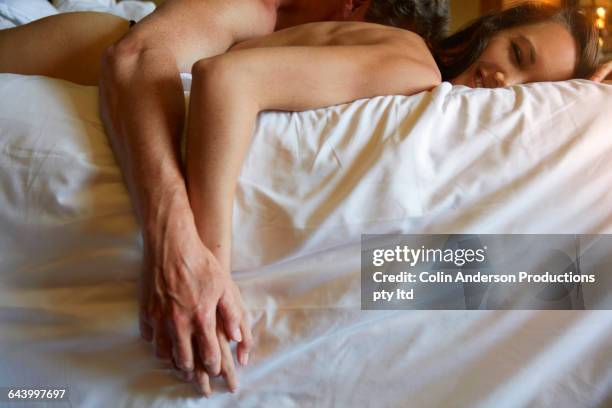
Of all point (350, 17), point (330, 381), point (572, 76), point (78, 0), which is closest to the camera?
point (330, 381)

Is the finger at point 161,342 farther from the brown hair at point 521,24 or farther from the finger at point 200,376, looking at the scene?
the brown hair at point 521,24

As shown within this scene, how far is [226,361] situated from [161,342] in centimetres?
7

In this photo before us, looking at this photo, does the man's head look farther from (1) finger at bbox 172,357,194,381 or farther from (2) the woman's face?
(1) finger at bbox 172,357,194,381

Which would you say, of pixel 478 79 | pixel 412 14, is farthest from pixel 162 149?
pixel 412 14

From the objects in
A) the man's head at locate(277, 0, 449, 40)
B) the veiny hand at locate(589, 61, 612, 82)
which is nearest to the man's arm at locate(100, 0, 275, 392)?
the man's head at locate(277, 0, 449, 40)

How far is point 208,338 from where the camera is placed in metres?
0.53

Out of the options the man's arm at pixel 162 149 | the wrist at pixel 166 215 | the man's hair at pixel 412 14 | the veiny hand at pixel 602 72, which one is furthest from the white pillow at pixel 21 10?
the veiny hand at pixel 602 72

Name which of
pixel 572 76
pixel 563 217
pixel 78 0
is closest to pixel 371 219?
pixel 563 217

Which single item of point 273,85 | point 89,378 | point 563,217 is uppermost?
point 273,85

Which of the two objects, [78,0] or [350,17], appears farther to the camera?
[78,0]

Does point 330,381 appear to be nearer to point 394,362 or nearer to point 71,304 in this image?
point 394,362

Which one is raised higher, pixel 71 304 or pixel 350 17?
pixel 350 17

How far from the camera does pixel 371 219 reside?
0.56m

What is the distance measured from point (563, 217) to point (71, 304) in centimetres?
52
